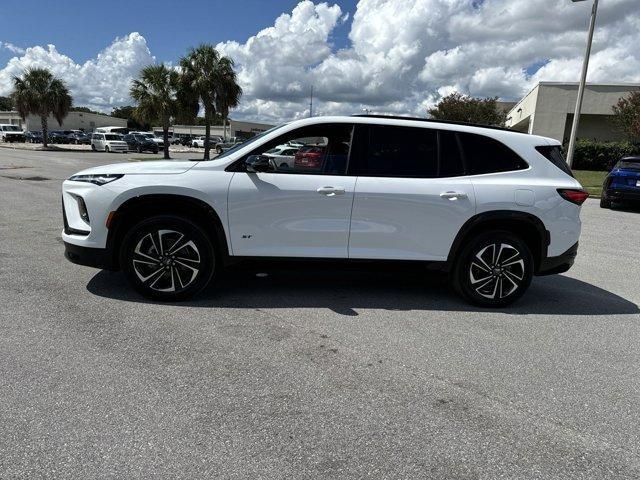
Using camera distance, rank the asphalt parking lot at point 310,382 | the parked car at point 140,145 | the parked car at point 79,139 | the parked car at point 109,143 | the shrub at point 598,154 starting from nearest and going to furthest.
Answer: the asphalt parking lot at point 310,382 < the shrub at point 598,154 < the parked car at point 109,143 < the parked car at point 140,145 < the parked car at point 79,139

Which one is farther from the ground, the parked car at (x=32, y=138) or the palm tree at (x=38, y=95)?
the palm tree at (x=38, y=95)

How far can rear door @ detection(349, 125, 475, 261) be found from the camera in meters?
4.71

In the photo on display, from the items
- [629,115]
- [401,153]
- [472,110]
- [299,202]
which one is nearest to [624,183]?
[401,153]

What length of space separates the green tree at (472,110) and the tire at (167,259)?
46002 mm

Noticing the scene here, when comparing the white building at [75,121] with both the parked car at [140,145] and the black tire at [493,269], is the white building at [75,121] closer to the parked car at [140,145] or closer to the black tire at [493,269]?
the parked car at [140,145]

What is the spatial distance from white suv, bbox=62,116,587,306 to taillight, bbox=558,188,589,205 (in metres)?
0.01

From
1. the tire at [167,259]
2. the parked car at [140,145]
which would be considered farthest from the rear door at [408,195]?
the parked car at [140,145]

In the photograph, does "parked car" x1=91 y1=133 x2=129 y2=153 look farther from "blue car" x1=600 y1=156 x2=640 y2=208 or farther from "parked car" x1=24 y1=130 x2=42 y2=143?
"blue car" x1=600 y1=156 x2=640 y2=208

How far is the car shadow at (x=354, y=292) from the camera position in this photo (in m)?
4.87

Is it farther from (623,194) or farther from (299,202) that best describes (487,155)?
(623,194)

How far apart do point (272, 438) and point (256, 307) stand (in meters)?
2.12

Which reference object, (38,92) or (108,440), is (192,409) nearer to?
(108,440)

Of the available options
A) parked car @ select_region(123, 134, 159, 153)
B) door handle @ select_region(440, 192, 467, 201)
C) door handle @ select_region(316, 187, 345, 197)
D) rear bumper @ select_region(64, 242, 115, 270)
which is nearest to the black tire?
door handle @ select_region(440, 192, 467, 201)

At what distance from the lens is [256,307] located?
15.6 feet
